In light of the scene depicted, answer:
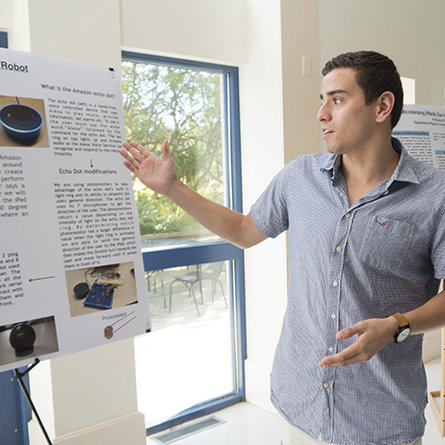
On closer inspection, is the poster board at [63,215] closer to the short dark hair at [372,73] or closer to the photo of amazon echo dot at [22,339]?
the photo of amazon echo dot at [22,339]

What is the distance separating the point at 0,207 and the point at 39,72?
45 cm

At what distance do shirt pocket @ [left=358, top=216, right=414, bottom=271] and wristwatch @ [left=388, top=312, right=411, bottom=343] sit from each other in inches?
5.2

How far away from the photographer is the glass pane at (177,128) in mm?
2724

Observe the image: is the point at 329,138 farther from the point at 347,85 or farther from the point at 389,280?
the point at 389,280

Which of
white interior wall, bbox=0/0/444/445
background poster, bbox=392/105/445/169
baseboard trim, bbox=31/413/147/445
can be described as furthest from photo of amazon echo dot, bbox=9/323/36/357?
background poster, bbox=392/105/445/169

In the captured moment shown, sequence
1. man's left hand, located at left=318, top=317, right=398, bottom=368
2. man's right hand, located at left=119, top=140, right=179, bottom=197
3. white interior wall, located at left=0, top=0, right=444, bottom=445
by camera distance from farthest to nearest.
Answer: white interior wall, located at left=0, top=0, right=444, bottom=445
man's right hand, located at left=119, top=140, right=179, bottom=197
man's left hand, located at left=318, top=317, right=398, bottom=368

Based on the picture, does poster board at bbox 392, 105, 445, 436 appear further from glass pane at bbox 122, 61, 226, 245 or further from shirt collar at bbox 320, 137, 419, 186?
shirt collar at bbox 320, 137, 419, 186

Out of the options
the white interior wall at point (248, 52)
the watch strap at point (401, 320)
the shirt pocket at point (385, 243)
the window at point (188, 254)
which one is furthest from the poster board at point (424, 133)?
the watch strap at point (401, 320)

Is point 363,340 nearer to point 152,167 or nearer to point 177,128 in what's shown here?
point 152,167

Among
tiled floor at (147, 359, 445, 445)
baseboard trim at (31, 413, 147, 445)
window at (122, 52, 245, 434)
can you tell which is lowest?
tiled floor at (147, 359, 445, 445)

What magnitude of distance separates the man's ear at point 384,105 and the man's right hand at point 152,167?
0.66 meters

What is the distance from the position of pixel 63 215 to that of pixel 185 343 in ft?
5.89

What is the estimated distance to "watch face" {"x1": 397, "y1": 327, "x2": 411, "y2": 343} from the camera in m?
1.17

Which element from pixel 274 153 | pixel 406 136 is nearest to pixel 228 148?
pixel 274 153
